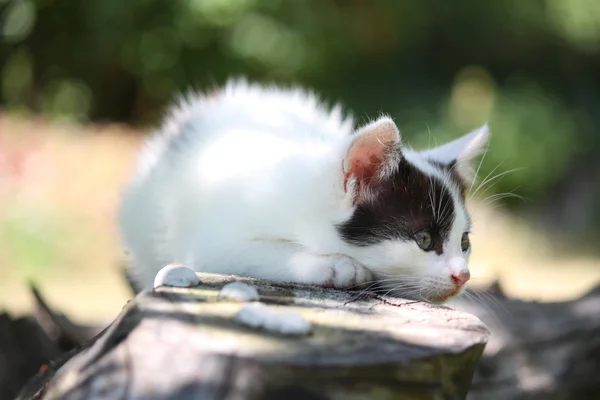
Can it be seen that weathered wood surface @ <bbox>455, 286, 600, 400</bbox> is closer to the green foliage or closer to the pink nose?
the pink nose

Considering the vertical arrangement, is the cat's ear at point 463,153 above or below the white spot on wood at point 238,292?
above

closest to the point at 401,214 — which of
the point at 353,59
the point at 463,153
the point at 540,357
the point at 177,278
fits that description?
the point at 463,153

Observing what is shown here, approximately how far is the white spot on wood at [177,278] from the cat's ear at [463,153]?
0.96 m

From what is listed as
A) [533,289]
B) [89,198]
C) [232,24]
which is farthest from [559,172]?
[89,198]

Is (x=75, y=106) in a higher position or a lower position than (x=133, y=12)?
lower

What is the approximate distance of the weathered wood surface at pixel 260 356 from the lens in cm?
120

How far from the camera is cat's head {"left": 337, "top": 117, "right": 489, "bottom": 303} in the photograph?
1851 millimetres

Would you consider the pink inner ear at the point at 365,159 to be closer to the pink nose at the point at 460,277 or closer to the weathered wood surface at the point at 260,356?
the pink nose at the point at 460,277

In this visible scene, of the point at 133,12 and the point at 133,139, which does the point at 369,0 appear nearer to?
the point at 133,12

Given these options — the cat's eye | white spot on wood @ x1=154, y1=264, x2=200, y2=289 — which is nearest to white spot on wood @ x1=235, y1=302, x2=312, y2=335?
white spot on wood @ x1=154, y1=264, x2=200, y2=289

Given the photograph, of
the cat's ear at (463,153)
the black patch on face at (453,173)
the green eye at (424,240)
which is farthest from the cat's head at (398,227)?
the cat's ear at (463,153)

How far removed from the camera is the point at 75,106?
7797 mm

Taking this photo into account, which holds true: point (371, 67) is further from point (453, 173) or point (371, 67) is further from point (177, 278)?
point (177, 278)

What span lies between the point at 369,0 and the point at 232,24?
159 cm
